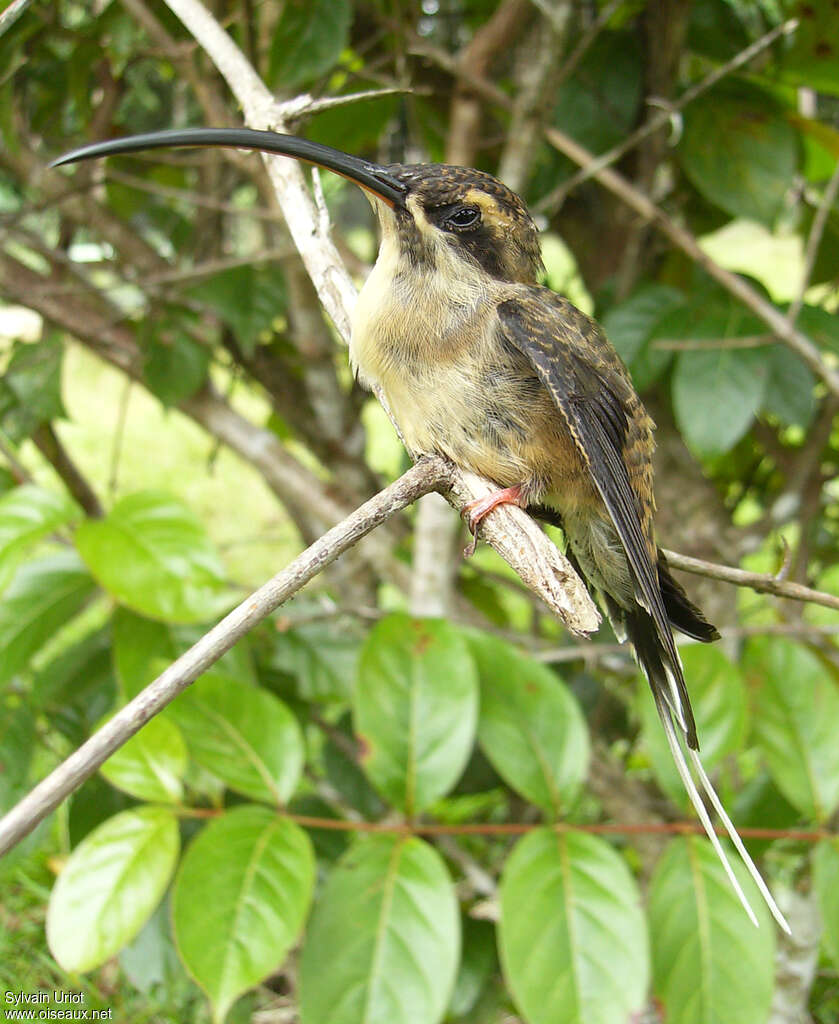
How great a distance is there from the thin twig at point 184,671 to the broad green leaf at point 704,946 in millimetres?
1229

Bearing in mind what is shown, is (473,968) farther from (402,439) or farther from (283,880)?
(402,439)

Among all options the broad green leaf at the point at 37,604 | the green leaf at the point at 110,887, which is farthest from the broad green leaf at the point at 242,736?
the broad green leaf at the point at 37,604

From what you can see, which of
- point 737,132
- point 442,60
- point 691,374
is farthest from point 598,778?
point 442,60

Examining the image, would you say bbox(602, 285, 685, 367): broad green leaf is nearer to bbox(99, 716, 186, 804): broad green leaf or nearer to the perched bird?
the perched bird

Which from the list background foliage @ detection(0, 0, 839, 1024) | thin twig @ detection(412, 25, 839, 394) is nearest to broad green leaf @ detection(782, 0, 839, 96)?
background foliage @ detection(0, 0, 839, 1024)

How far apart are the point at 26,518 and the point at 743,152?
6.70ft

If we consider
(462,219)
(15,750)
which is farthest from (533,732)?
(15,750)

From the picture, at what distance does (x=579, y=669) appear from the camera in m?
3.31

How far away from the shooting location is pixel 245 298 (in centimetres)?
308

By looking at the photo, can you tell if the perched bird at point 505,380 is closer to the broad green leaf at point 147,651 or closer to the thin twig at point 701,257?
the thin twig at point 701,257

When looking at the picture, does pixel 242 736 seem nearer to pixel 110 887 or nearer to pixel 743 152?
pixel 110 887

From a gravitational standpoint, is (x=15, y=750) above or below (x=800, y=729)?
above

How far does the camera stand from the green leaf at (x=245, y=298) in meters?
3.00

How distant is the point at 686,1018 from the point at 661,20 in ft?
8.76
